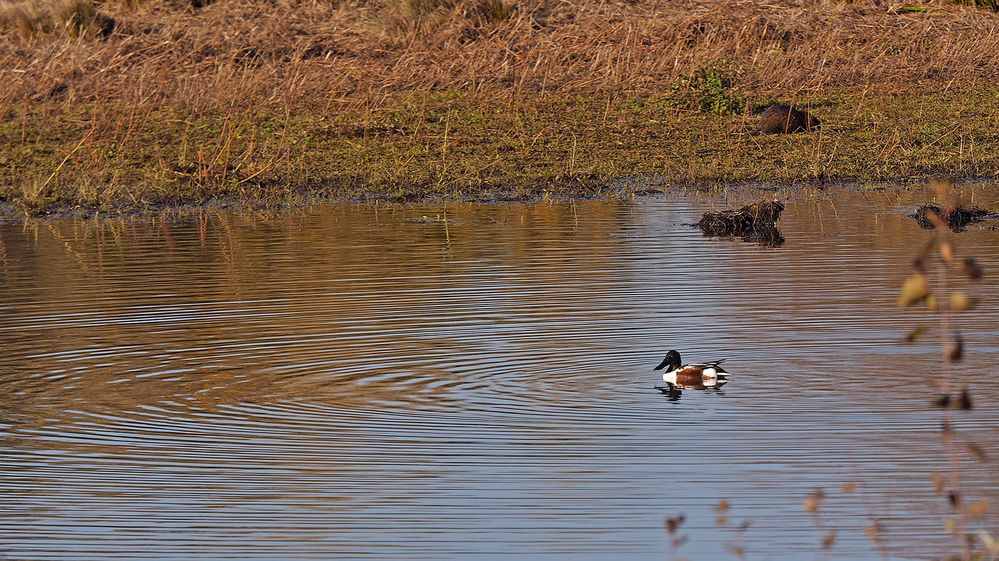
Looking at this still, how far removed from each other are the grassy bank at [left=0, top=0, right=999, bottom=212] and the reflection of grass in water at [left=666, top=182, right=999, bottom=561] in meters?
8.33

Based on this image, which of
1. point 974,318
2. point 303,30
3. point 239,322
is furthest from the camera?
point 303,30

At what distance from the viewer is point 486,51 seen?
24156 millimetres

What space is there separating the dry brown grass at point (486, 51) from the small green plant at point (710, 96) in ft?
2.27

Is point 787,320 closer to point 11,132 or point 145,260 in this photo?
point 145,260

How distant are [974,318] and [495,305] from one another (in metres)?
3.11

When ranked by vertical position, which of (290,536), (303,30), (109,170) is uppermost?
(303,30)

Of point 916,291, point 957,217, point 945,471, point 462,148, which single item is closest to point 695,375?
point 945,471

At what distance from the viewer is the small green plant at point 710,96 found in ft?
70.0

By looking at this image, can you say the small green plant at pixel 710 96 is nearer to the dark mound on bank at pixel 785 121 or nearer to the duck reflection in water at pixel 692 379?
the dark mound on bank at pixel 785 121

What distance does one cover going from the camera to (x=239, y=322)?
37.1 feet

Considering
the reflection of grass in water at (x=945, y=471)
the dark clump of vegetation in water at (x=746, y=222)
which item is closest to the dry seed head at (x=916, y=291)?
the reflection of grass in water at (x=945, y=471)

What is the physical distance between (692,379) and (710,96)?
1297cm

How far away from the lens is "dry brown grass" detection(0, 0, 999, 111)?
2272 cm

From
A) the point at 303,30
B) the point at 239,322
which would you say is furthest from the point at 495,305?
the point at 303,30
